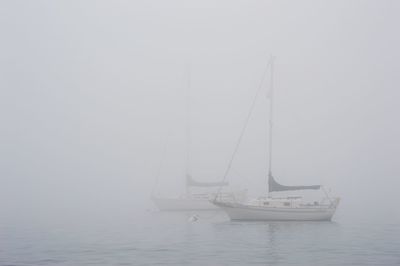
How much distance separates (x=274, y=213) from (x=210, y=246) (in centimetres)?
1994

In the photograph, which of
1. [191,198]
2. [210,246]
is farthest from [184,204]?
[210,246]

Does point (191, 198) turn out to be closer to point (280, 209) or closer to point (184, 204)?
point (184, 204)

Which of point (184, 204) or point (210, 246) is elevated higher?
point (184, 204)

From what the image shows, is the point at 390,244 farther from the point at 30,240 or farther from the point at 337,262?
the point at 30,240

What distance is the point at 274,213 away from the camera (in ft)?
204

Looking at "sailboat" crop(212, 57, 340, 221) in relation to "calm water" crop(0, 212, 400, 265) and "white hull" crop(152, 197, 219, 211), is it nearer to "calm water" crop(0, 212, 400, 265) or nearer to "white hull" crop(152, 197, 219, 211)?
"calm water" crop(0, 212, 400, 265)

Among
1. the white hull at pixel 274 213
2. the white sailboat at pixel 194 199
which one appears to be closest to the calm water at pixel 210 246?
the white hull at pixel 274 213

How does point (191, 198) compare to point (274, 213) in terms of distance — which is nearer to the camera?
A: point (274, 213)

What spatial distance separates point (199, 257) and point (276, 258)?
577cm

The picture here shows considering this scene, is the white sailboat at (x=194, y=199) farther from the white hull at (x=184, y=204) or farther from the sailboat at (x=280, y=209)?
the sailboat at (x=280, y=209)

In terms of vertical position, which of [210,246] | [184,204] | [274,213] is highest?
[184,204]

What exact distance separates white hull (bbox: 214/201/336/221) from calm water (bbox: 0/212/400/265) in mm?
1498

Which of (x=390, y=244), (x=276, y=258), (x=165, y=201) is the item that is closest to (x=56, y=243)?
(x=276, y=258)

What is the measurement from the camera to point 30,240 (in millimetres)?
49188
